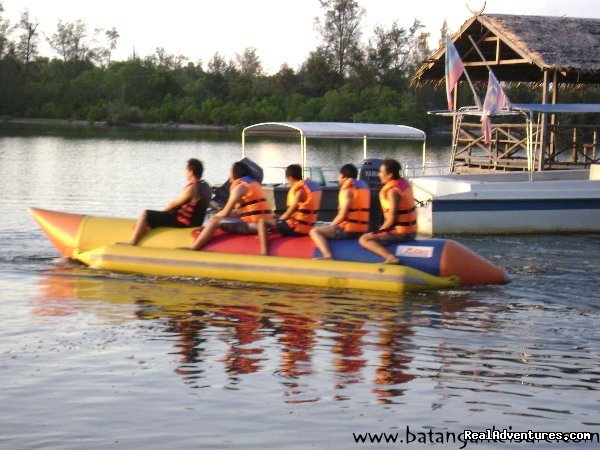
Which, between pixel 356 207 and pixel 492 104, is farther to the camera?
pixel 492 104

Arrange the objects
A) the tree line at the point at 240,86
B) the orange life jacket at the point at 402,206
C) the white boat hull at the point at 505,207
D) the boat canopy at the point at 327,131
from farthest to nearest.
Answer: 1. the tree line at the point at 240,86
2. the boat canopy at the point at 327,131
3. the white boat hull at the point at 505,207
4. the orange life jacket at the point at 402,206

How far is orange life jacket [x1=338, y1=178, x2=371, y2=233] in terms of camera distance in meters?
11.2

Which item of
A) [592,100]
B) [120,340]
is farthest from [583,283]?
[592,100]

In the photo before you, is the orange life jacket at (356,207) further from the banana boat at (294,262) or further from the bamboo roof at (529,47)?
the bamboo roof at (529,47)

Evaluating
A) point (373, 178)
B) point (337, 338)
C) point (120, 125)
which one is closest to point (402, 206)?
point (337, 338)

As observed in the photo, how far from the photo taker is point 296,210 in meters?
11.6

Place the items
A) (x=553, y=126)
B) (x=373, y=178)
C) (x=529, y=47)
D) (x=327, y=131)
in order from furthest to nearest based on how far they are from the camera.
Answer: (x=553, y=126) → (x=529, y=47) → (x=327, y=131) → (x=373, y=178)

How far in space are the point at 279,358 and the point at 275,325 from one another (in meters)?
1.20

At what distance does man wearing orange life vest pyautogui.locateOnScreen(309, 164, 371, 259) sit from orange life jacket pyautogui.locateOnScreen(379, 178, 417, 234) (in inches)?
10.0

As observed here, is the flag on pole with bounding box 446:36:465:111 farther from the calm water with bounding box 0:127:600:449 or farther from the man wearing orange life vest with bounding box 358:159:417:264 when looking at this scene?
the man wearing orange life vest with bounding box 358:159:417:264

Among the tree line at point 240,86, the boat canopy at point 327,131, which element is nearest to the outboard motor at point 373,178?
the boat canopy at point 327,131

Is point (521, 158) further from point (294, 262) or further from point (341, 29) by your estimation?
point (341, 29)

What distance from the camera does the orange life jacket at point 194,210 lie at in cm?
1197

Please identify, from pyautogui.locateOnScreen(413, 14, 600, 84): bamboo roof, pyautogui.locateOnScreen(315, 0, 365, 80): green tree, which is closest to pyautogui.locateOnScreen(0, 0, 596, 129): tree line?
pyautogui.locateOnScreen(315, 0, 365, 80): green tree
